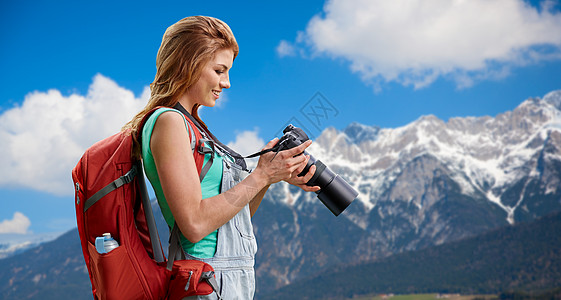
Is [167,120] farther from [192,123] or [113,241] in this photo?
[113,241]

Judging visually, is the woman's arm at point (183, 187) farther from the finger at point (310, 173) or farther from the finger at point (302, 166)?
the finger at point (310, 173)

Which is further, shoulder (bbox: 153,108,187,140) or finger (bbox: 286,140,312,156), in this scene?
finger (bbox: 286,140,312,156)

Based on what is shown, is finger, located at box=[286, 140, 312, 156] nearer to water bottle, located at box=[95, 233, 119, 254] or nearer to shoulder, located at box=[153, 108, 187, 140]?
shoulder, located at box=[153, 108, 187, 140]

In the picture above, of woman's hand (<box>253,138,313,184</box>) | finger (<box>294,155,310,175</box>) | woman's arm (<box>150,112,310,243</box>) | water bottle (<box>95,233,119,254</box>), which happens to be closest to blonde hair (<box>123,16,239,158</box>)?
woman's arm (<box>150,112,310,243</box>)

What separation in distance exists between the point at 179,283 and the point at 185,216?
309 mm

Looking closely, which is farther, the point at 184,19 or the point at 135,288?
the point at 184,19

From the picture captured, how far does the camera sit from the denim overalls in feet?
8.05

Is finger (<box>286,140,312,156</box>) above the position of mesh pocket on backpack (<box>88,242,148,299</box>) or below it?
above

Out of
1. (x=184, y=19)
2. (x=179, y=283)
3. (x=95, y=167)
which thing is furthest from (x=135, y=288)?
(x=184, y=19)

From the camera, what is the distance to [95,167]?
8.07 ft

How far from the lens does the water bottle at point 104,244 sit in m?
2.36

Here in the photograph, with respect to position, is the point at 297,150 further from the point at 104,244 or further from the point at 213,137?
the point at 104,244

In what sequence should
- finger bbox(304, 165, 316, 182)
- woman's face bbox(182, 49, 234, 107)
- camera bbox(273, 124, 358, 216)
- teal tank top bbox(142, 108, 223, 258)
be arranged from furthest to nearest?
camera bbox(273, 124, 358, 216), finger bbox(304, 165, 316, 182), woman's face bbox(182, 49, 234, 107), teal tank top bbox(142, 108, 223, 258)

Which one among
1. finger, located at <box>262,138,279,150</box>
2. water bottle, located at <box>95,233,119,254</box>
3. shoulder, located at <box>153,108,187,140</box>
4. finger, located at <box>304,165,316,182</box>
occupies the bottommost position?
water bottle, located at <box>95,233,119,254</box>
